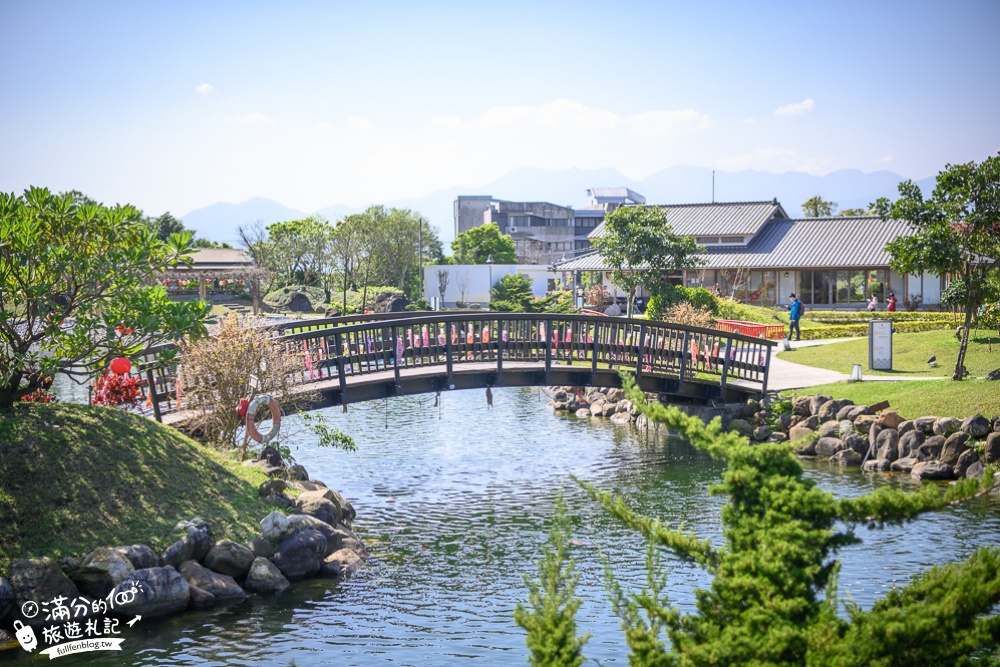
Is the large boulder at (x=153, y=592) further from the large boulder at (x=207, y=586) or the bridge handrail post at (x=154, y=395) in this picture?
the bridge handrail post at (x=154, y=395)

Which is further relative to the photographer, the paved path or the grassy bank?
the paved path

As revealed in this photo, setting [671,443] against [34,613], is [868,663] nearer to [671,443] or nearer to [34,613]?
[34,613]

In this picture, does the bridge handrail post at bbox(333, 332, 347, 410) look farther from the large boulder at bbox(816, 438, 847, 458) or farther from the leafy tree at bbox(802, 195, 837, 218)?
the leafy tree at bbox(802, 195, 837, 218)

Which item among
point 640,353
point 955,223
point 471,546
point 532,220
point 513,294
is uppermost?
point 532,220

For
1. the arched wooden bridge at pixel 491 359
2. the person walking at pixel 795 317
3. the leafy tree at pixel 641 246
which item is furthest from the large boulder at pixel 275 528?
the leafy tree at pixel 641 246

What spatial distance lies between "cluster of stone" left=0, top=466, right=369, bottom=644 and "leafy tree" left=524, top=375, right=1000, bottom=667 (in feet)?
25.9

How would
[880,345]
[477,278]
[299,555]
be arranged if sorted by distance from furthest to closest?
[477,278] < [880,345] < [299,555]

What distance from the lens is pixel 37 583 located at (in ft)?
41.0

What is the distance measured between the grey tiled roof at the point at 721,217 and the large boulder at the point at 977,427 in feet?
113

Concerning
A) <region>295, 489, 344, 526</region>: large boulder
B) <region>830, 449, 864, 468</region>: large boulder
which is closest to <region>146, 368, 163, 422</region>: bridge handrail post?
<region>295, 489, 344, 526</region>: large boulder

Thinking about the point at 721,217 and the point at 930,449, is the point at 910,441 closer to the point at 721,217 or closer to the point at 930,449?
the point at 930,449

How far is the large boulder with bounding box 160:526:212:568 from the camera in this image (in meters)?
13.8

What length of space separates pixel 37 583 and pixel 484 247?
7242 centimetres

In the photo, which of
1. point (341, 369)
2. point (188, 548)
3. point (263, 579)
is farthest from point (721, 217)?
point (188, 548)
